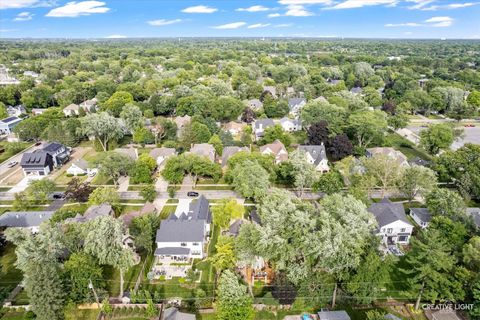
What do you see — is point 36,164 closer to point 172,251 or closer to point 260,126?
point 172,251

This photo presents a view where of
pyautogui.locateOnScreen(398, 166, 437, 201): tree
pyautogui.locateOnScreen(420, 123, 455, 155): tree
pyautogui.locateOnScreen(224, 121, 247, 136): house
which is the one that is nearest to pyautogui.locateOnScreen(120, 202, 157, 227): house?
pyautogui.locateOnScreen(398, 166, 437, 201): tree

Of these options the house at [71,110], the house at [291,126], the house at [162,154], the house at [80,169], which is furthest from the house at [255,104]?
the house at [71,110]

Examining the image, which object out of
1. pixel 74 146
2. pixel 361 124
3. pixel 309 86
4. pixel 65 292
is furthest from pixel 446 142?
pixel 74 146

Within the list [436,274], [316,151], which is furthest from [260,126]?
[436,274]

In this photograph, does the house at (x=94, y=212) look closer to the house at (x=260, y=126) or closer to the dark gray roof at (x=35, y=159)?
the dark gray roof at (x=35, y=159)

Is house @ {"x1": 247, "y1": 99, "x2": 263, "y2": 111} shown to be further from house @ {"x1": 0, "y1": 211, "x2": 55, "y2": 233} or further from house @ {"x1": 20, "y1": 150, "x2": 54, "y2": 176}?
house @ {"x1": 0, "y1": 211, "x2": 55, "y2": 233}

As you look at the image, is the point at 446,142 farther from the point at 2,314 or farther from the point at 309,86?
the point at 2,314

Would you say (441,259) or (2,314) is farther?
(2,314)
